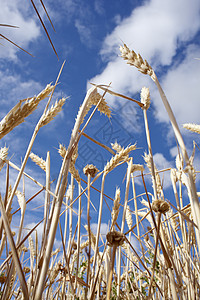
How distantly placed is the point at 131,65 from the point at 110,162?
72cm

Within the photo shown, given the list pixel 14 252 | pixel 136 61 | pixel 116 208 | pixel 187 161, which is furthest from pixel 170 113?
pixel 116 208

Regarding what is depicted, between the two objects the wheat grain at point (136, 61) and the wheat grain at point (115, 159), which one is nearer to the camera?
the wheat grain at point (136, 61)

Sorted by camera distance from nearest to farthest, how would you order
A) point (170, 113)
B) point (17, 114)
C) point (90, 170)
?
point (17, 114) < point (170, 113) < point (90, 170)

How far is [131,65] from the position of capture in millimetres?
1213

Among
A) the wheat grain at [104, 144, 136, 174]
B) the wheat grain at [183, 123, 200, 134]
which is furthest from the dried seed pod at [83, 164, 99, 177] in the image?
the wheat grain at [183, 123, 200, 134]

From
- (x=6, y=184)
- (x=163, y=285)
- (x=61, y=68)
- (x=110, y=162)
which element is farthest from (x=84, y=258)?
(x=61, y=68)

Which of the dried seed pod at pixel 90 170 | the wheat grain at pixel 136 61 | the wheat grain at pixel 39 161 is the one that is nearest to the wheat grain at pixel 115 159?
the dried seed pod at pixel 90 170

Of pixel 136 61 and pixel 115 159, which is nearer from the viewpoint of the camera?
pixel 136 61

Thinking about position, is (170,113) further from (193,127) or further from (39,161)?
→ (193,127)

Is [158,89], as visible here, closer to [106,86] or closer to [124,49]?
[106,86]

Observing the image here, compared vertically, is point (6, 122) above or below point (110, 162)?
below

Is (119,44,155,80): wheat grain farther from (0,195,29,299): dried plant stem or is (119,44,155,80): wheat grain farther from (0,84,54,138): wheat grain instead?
(0,195,29,299): dried plant stem

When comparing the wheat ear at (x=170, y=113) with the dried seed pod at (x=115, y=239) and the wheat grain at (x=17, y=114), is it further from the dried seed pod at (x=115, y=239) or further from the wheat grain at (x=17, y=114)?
the wheat grain at (x=17, y=114)

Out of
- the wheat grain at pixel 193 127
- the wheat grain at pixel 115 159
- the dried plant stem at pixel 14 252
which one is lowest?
the dried plant stem at pixel 14 252
